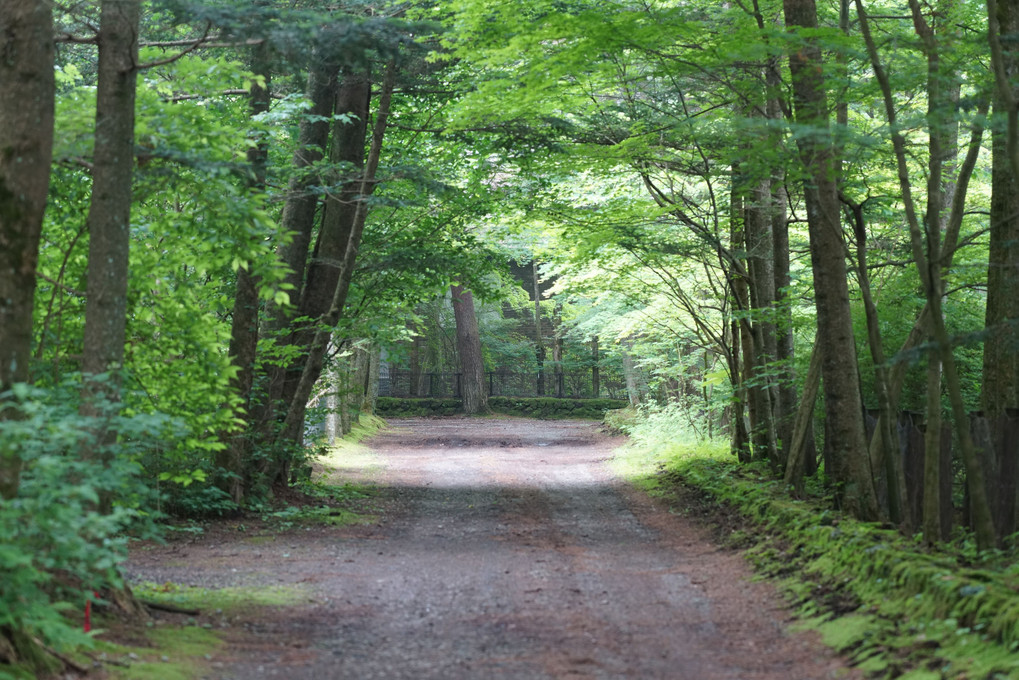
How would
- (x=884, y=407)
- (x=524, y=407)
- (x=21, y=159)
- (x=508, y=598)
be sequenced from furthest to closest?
(x=524, y=407), (x=884, y=407), (x=508, y=598), (x=21, y=159)

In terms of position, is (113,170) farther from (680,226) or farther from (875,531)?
(680,226)

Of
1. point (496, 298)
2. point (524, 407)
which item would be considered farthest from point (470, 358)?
point (496, 298)

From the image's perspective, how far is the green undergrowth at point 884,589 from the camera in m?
5.07

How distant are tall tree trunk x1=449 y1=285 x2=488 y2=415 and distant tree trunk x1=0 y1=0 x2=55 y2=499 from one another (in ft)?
95.9

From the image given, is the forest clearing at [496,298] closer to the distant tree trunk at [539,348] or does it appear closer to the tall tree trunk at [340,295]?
the tall tree trunk at [340,295]

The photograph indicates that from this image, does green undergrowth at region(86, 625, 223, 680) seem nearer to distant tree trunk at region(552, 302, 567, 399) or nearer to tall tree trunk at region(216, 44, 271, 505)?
tall tree trunk at region(216, 44, 271, 505)

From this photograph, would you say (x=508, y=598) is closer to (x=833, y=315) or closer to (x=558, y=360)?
(x=833, y=315)

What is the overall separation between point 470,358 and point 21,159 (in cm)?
3006

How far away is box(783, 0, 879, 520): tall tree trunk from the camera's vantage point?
8.55m

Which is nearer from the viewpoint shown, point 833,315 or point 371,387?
point 833,315

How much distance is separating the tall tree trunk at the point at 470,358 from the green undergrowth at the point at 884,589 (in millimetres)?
24735

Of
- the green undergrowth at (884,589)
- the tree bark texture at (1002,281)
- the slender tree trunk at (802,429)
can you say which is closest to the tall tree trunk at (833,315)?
the green undergrowth at (884,589)

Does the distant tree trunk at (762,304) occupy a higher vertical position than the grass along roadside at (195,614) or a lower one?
higher

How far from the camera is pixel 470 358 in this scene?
116ft
